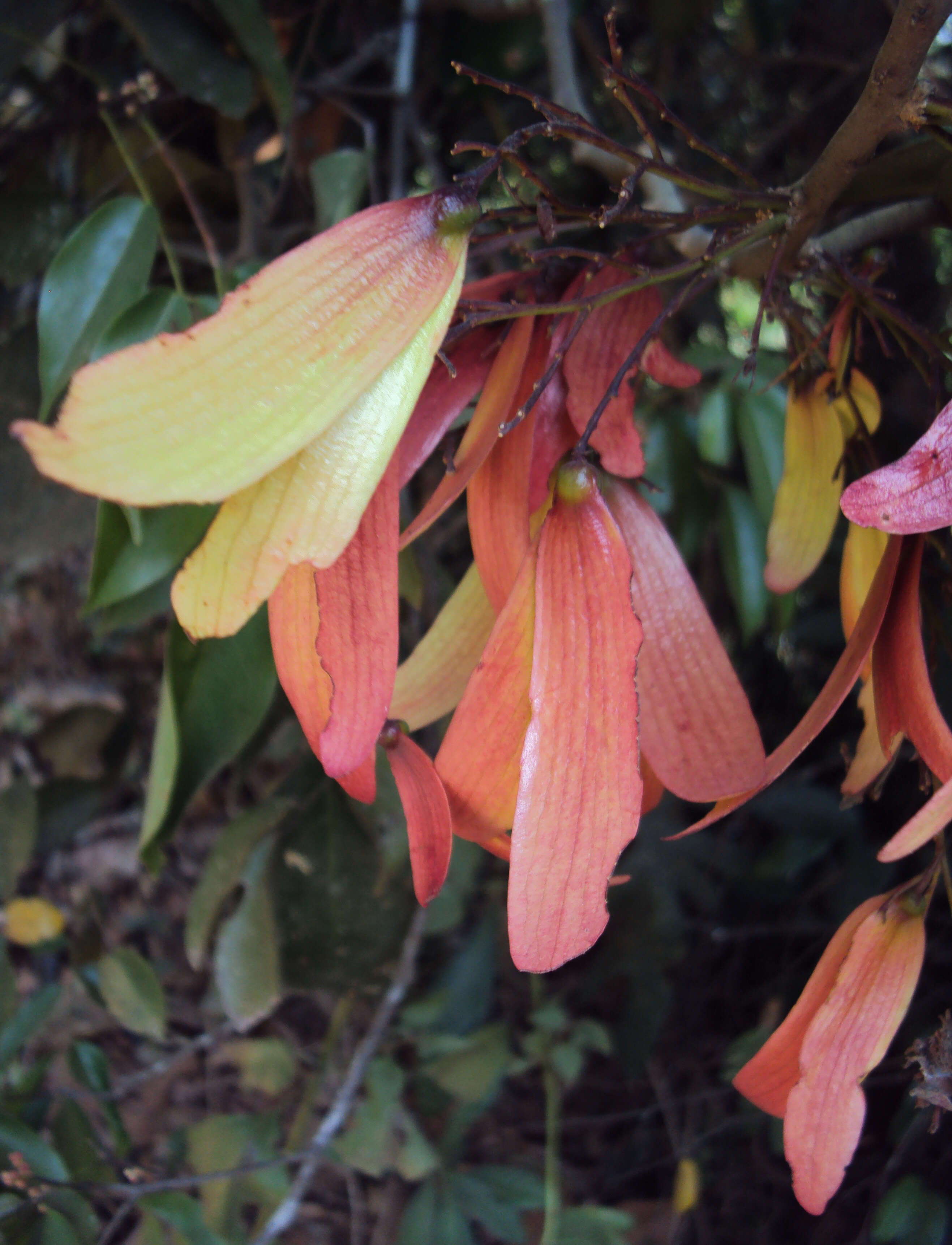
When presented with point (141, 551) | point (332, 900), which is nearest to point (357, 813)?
point (332, 900)

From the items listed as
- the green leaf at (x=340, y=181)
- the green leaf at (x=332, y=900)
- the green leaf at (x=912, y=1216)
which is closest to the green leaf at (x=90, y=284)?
the green leaf at (x=340, y=181)

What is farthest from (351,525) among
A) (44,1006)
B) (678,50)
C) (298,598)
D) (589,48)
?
(678,50)

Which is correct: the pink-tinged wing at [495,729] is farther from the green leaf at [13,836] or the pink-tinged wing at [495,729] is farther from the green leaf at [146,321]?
the green leaf at [13,836]

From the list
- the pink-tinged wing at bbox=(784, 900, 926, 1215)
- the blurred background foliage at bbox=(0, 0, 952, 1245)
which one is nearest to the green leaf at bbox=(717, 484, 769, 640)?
the blurred background foliage at bbox=(0, 0, 952, 1245)

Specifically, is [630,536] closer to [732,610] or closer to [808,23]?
[732,610]

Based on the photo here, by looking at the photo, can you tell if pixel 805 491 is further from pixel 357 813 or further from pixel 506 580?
pixel 357 813

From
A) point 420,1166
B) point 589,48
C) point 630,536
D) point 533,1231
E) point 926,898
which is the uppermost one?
point 589,48

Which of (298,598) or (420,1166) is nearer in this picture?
(298,598)

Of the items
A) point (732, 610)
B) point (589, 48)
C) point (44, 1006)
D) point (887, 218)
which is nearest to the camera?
point (887, 218)
